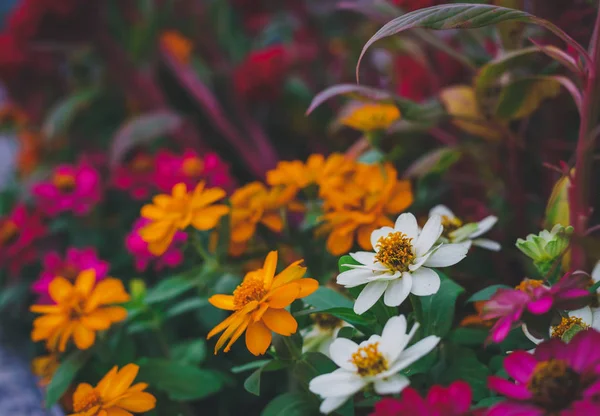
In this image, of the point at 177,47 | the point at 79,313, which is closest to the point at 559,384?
the point at 79,313

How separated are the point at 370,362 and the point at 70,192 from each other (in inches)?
27.8

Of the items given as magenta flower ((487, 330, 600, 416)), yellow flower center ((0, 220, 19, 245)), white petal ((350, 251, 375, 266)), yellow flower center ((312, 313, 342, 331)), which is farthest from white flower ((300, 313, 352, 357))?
yellow flower center ((0, 220, 19, 245))

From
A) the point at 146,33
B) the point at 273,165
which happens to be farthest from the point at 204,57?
the point at 273,165

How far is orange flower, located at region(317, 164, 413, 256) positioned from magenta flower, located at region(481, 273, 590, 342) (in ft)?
0.66

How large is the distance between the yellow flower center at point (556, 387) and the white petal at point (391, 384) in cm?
7

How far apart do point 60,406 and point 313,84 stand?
2.66ft

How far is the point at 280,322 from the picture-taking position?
0.44 meters

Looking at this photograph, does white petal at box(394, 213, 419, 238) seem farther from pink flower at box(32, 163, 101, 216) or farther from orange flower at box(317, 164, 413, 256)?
pink flower at box(32, 163, 101, 216)

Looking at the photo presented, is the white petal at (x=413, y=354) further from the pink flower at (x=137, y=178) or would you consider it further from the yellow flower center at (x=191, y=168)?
the pink flower at (x=137, y=178)

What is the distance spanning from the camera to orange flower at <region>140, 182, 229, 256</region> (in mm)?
593

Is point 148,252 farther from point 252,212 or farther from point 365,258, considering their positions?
point 365,258

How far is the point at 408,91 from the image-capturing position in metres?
0.96

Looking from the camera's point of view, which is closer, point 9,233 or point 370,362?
point 370,362

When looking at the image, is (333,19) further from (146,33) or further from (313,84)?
(146,33)
